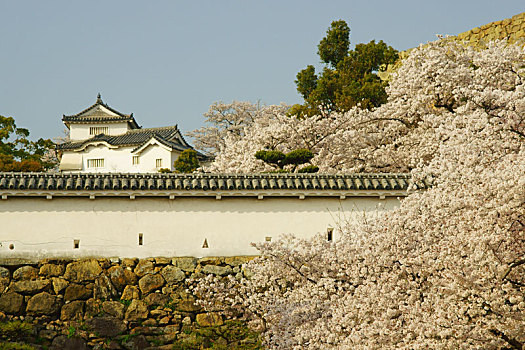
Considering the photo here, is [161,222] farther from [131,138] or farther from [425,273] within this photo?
[131,138]

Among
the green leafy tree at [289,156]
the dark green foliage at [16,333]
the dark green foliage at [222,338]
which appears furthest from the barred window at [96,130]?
the dark green foliage at [222,338]

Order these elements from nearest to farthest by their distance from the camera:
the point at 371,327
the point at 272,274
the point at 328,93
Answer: the point at 371,327 → the point at 272,274 → the point at 328,93

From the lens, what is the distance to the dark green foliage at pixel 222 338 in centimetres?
1264

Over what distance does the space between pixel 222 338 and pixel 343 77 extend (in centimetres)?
1744

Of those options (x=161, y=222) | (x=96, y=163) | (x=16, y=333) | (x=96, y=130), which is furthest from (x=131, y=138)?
(x=16, y=333)

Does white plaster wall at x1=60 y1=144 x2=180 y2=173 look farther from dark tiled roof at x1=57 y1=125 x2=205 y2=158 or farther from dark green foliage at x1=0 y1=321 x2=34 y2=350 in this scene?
dark green foliage at x1=0 y1=321 x2=34 y2=350

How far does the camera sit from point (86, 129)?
48.0m

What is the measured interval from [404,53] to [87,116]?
82.0 feet

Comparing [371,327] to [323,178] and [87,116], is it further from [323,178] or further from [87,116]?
[87,116]

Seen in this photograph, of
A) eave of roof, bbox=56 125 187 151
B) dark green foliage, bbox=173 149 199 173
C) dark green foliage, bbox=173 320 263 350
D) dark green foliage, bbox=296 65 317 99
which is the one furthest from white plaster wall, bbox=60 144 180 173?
dark green foliage, bbox=173 320 263 350

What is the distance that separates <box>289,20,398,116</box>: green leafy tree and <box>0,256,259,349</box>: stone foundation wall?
13.3 meters

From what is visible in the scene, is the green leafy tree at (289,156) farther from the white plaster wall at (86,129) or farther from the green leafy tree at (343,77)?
the white plaster wall at (86,129)

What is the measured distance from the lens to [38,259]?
43.3 ft

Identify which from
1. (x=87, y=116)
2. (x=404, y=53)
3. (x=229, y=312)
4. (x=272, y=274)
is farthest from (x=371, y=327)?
(x=87, y=116)
